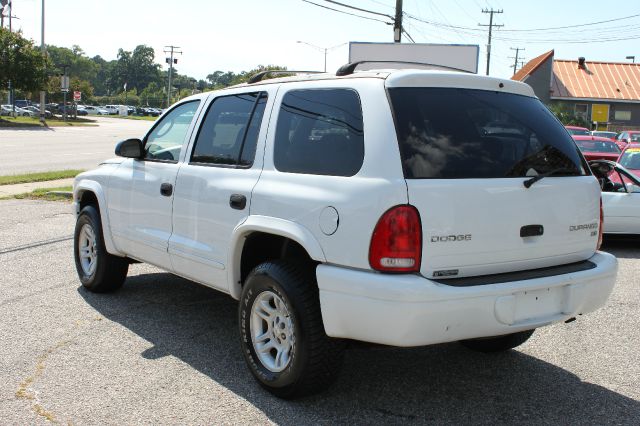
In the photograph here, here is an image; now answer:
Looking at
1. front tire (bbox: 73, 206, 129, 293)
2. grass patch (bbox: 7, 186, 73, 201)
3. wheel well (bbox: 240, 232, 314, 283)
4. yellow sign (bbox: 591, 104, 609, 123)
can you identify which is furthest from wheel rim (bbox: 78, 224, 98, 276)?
yellow sign (bbox: 591, 104, 609, 123)

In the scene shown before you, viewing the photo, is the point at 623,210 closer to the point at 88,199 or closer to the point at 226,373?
the point at 88,199

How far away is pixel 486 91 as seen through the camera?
4.22 m

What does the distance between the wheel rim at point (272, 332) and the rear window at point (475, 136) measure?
113cm

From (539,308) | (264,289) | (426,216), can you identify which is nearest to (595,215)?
(539,308)

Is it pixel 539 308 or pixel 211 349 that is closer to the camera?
pixel 539 308

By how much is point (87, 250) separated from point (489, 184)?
13.5 ft

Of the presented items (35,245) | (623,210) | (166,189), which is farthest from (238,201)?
(623,210)

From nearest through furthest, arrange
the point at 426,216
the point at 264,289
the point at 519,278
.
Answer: the point at 426,216 → the point at 519,278 → the point at 264,289

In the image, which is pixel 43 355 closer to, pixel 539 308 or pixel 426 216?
pixel 426 216

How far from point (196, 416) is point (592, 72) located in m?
63.5

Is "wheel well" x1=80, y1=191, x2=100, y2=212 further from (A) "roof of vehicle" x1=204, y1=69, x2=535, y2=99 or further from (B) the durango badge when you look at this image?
(B) the durango badge

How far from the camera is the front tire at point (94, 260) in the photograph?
6.24 meters

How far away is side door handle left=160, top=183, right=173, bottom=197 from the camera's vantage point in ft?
17.1

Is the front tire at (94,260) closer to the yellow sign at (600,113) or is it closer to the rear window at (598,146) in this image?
the rear window at (598,146)
